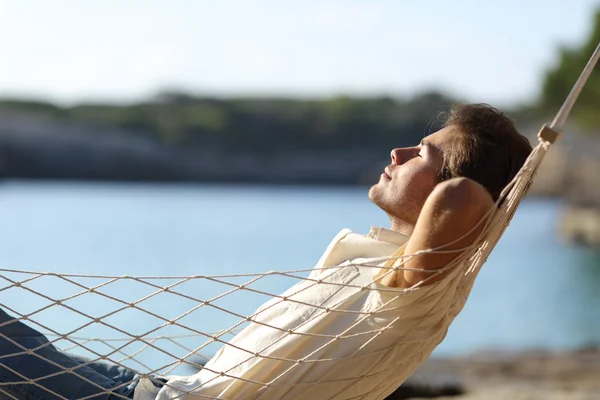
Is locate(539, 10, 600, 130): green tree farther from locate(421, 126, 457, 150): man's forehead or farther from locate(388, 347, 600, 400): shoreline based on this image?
locate(421, 126, 457, 150): man's forehead

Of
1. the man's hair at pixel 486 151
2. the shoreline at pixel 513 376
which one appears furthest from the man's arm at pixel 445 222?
the shoreline at pixel 513 376

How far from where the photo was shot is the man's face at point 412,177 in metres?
1.26

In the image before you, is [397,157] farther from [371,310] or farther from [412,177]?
[371,310]

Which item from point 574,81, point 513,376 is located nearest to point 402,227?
point 513,376

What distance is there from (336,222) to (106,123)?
13.7 m

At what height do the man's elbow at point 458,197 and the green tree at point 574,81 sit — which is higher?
the man's elbow at point 458,197

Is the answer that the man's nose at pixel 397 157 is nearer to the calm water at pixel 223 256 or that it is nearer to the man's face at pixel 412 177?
the man's face at pixel 412 177

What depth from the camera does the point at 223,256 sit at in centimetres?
1030

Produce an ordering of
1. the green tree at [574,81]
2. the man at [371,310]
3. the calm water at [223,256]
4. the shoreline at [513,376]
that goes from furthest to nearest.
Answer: the green tree at [574,81]
the calm water at [223,256]
the shoreline at [513,376]
the man at [371,310]

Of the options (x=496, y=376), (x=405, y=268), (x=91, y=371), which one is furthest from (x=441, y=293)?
(x=496, y=376)

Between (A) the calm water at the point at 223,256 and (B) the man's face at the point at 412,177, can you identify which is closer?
(B) the man's face at the point at 412,177

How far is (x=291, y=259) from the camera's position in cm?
1010

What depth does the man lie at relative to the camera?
→ 1191mm

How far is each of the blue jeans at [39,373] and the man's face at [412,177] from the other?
18.5 inches
